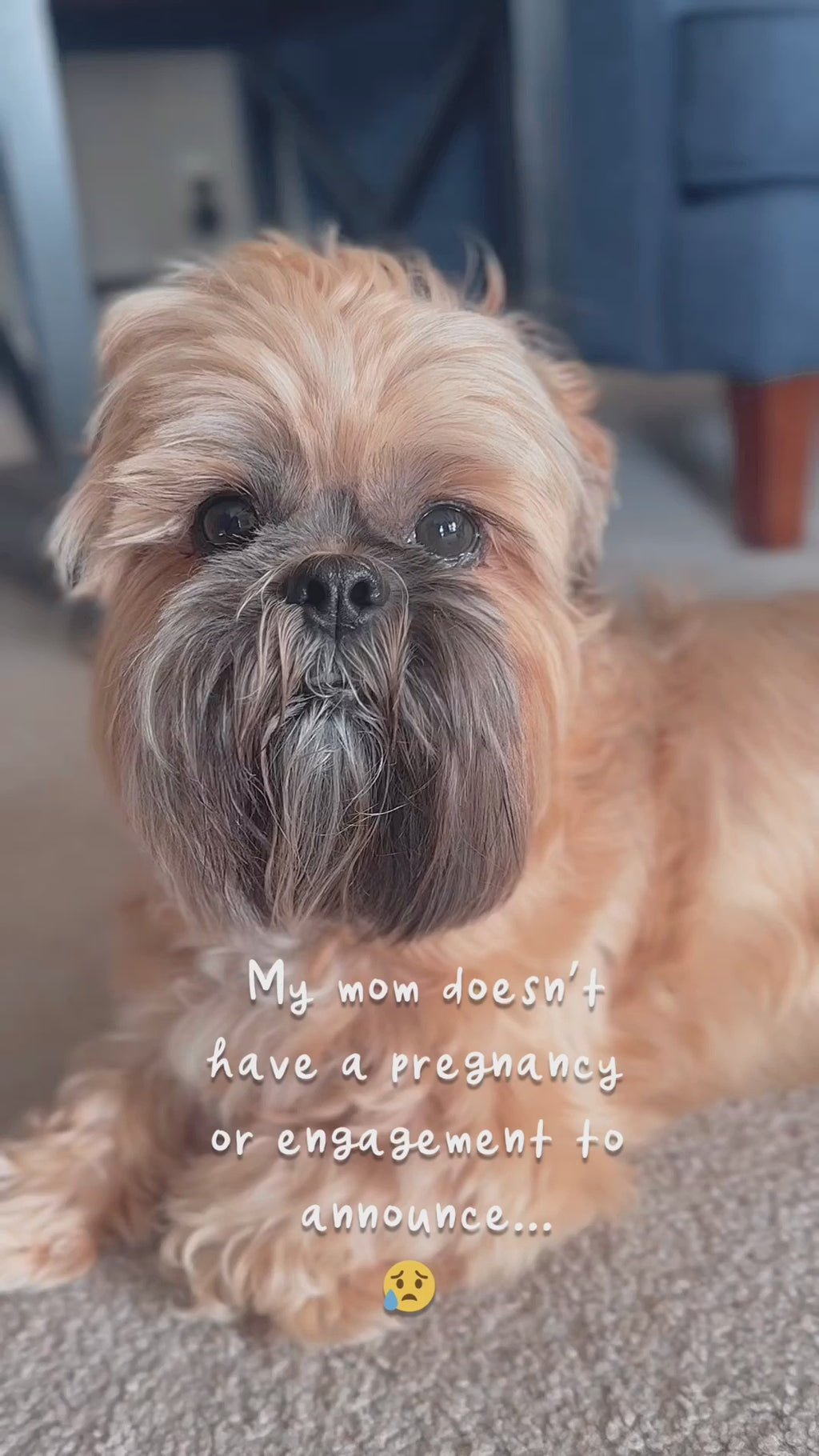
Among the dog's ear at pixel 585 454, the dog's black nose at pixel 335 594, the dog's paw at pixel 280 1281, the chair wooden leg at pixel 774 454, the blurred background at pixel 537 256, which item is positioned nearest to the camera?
the dog's black nose at pixel 335 594

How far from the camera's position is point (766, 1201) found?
982 millimetres

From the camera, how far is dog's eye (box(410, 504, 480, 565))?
0.88m

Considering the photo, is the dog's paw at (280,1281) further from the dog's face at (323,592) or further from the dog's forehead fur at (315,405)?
the dog's forehead fur at (315,405)

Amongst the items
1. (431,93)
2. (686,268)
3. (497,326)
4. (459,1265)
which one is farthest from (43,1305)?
(431,93)

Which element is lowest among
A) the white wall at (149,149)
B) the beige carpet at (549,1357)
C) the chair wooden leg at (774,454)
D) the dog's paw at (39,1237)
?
the beige carpet at (549,1357)

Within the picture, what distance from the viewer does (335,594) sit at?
2.58 feet

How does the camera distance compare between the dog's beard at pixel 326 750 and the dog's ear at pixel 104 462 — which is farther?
the dog's ear at pixel 104 462

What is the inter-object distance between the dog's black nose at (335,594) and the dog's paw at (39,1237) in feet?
1.75

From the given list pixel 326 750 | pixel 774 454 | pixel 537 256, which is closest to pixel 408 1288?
pixel 326 750

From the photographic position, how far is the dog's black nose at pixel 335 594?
79 centimetres

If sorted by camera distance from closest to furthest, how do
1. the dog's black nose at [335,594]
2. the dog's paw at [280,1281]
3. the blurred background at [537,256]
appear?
the dog's black nose at [335,594] < the dog's paw at [280,1281] < the blurred background at [537,256]

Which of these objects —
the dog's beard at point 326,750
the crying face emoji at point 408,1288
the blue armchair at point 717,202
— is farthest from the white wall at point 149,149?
the crying face emoji at point 408,1288

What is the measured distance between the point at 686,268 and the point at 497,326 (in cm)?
123

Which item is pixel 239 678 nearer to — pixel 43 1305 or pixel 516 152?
pixel 43 1305
